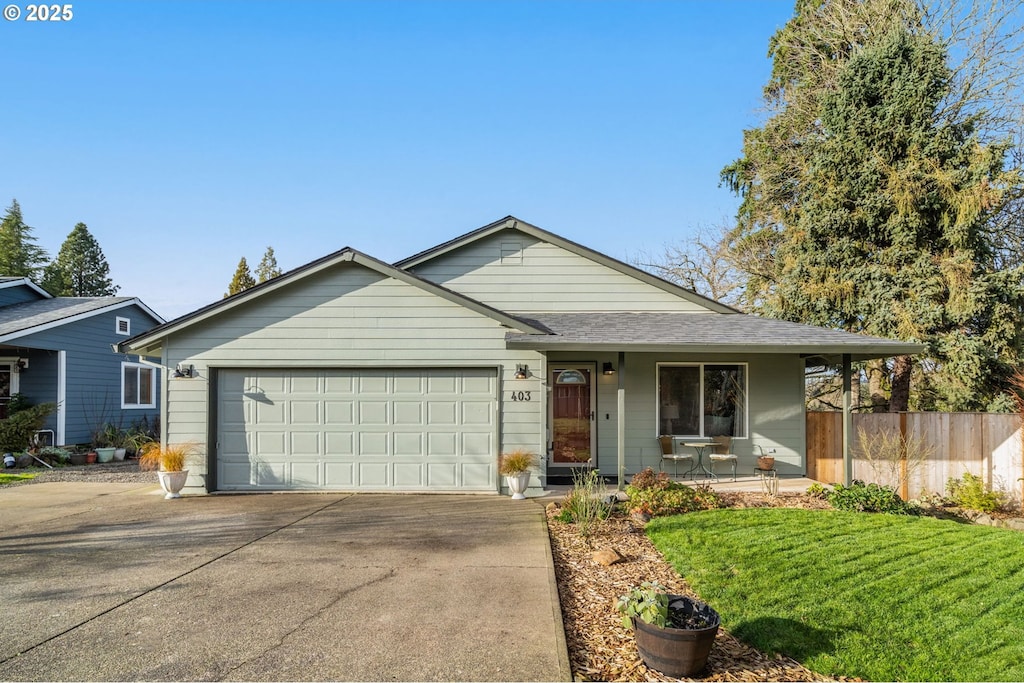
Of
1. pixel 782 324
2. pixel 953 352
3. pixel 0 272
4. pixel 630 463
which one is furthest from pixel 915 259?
pixel 0 272

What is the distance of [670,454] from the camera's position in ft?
37.1

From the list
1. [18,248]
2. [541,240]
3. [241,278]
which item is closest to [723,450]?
[541,240]

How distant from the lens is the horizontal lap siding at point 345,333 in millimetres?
9898

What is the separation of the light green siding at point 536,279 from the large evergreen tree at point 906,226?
4922 millimetres

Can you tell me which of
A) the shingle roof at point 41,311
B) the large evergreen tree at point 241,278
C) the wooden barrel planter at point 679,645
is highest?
the large evergreen tree at point 241,278

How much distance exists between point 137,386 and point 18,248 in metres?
25.4

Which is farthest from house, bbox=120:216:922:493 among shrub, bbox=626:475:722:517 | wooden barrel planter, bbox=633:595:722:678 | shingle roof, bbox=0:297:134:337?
shingle roof, bbox=0:297:134:337

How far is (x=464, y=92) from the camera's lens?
13414mm

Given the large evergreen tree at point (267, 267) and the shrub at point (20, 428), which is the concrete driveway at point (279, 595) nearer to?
the shrub at point (20, 428)

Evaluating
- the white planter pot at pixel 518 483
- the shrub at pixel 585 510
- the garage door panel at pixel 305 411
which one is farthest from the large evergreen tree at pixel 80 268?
the shrub at pixel 585 510

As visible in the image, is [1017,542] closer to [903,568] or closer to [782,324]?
[903,568]

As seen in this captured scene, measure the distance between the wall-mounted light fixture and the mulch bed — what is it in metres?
6.60

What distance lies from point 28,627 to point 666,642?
15.6 ft

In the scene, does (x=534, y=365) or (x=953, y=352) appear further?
(x=953, y=352)
